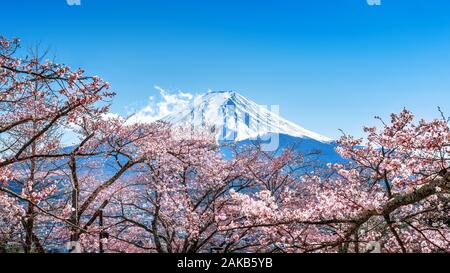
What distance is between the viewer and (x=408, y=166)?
15.4ft

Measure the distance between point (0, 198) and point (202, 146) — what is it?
8167mm

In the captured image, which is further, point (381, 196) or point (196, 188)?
point (196, 188)

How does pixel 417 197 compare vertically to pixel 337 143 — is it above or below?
below

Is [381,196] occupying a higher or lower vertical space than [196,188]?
lower

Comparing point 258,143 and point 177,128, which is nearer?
point 177,128

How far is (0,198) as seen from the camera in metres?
6.98
